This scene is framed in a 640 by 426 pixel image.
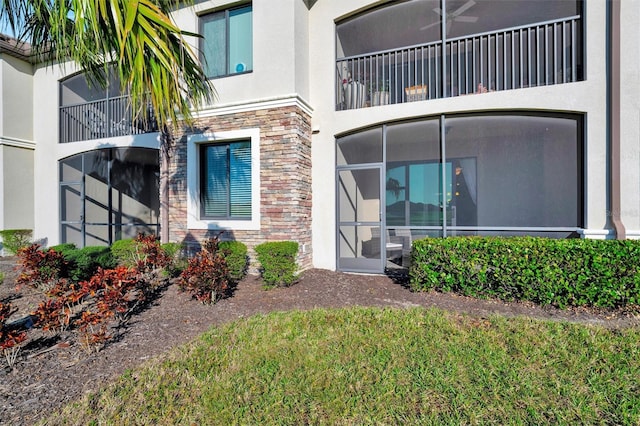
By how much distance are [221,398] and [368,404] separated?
4.17 feet

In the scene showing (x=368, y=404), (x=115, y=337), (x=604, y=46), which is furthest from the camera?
(x=604, y=46)

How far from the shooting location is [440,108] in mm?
6922

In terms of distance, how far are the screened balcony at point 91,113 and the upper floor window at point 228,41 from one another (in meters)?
3.31

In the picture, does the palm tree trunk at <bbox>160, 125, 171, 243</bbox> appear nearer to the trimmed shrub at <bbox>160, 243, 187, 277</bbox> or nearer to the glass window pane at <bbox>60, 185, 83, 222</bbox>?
the trimmed shrub at <bbox>160, 243, 187, 277</bbox>

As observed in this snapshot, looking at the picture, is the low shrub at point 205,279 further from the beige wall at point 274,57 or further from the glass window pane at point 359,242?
the beige wall at point 274,57

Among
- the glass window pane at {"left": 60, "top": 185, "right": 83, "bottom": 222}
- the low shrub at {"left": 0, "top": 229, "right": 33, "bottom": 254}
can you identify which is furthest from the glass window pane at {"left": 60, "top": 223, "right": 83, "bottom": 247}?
the low shrub at {"left": 0, "top": 229, "right": 33, "bottom": 254}

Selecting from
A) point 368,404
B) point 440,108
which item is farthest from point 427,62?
point 368,404

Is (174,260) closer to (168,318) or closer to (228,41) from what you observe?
(168,318)

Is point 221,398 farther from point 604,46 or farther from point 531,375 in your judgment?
point 604,46

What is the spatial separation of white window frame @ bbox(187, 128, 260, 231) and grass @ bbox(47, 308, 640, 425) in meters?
3.46

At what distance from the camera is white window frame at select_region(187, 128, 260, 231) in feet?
23.7

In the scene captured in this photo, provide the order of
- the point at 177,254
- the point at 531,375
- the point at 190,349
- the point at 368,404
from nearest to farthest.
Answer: the point at 368,404 → the point at 531,375 → the point at 190,349 → the point at 177,254

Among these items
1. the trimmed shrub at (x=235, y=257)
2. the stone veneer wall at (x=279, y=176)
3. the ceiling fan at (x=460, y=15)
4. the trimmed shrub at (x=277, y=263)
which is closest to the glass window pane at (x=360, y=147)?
the stone veneer wall at (x=279, y=176)

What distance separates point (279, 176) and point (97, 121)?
7.84 metres
